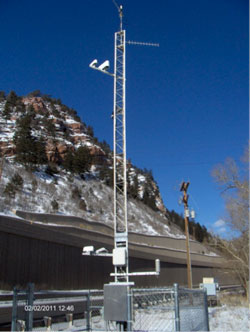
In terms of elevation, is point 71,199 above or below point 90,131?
below

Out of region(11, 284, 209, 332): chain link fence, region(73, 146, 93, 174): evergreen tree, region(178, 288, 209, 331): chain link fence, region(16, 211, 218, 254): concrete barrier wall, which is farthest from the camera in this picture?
region(73, 146, 93, 174): evergreen tree

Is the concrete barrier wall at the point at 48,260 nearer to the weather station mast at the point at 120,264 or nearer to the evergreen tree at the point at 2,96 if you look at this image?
the weather station mast at the point at 120,264

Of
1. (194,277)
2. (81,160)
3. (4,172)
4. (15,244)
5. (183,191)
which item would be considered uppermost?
(81,160)

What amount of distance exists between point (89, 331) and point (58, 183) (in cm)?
4557

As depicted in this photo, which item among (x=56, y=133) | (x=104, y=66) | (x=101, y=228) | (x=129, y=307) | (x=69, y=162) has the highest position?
(x=56, y=133)

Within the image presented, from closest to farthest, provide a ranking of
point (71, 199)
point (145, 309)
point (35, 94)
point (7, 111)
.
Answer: point (145, 309) → point (71, 199) → point (7, 111) → point (35, 94)

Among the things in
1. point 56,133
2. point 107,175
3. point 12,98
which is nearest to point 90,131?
point 56,133

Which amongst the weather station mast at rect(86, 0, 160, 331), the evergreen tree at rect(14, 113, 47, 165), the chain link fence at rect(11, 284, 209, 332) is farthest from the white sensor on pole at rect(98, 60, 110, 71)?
the evergreen tree at rect(14, 113, 47, 165)

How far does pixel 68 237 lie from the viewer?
901 inches

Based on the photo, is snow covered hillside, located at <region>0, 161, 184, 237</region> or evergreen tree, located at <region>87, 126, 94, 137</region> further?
evergreen tree, located at <region>87, 126, 94, 137</region>

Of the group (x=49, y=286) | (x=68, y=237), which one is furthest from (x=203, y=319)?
(x=68, y=237)

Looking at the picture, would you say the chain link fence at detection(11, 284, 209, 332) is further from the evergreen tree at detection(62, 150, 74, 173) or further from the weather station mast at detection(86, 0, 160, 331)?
the evergreen tree at detection(62, 150, 74, 173)

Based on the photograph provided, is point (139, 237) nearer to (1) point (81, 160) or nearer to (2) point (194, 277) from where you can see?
(2) point (194, 277)

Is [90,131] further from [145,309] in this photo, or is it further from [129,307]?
[129,307]
